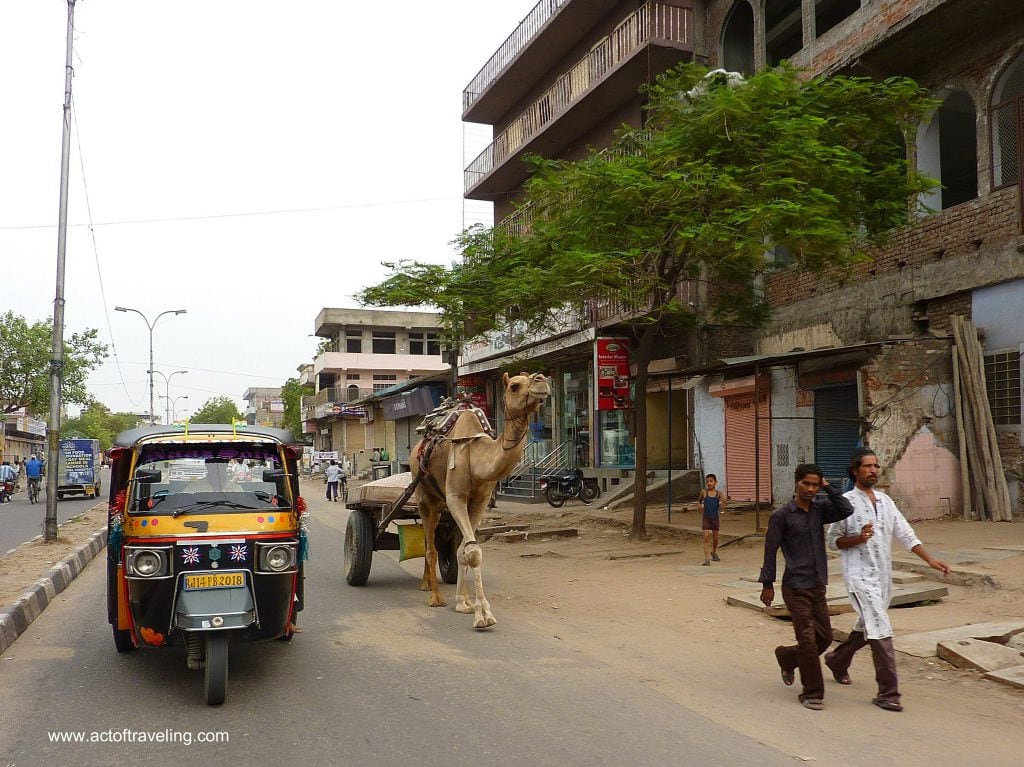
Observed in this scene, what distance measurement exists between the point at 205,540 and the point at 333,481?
85.1ft

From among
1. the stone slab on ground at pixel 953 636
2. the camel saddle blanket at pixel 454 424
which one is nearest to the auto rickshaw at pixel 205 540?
the camel saddle blanket at pixel 454 424

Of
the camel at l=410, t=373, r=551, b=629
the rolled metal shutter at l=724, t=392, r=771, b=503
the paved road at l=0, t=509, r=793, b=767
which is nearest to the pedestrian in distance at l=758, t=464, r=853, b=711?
the paved road at l=0, t=509, r=793, b=767

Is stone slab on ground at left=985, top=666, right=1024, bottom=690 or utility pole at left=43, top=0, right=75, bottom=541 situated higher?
utility pole at left=43, top=0, right=75, bottom=541

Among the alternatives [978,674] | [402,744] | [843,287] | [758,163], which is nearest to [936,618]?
[978,674]

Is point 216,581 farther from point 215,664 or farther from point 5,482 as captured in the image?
point 5,482

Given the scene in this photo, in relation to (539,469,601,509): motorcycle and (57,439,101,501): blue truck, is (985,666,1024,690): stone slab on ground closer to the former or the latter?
(539,469,601,509): motorcycle

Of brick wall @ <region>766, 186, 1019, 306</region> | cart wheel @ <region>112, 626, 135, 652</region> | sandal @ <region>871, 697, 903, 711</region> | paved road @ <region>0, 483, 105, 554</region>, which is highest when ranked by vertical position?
brick wall @ <region>766, 186, 1019, 306</region>

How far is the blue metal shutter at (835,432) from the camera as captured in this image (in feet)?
54.4

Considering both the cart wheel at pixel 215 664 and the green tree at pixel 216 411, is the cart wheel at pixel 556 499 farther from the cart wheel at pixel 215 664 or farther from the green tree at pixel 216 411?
the green tree at pixel 216 411

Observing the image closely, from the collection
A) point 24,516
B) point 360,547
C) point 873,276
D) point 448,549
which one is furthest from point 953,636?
point 24,516

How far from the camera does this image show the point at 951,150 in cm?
1656

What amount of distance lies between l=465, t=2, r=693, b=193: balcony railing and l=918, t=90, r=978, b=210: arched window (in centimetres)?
723

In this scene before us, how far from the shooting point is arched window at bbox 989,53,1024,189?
13.7 metres

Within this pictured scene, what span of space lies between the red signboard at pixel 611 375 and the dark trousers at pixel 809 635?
51.7 feet
